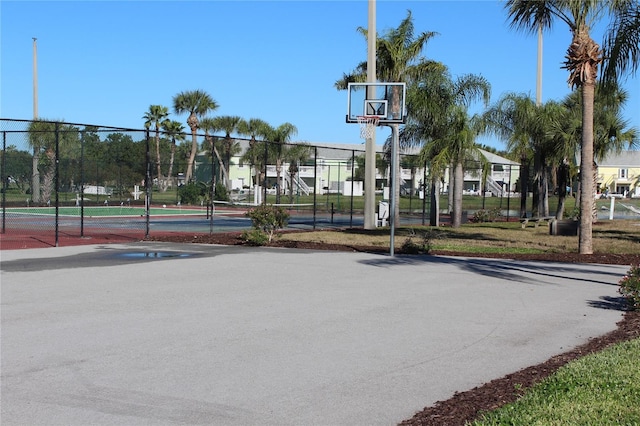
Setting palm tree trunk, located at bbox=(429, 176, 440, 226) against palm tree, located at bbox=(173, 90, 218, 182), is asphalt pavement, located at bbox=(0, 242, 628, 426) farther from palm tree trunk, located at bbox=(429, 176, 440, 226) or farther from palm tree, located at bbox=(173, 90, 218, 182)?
palm tree, located at bbox=(173, 90, 218, 182)

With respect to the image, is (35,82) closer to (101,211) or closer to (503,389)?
(101,211)

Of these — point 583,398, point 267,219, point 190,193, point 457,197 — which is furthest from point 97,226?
point 583,398

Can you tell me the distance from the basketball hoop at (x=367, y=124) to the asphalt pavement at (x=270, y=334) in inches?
245

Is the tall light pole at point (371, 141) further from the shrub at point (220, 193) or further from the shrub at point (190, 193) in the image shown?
the shrub at point (190, 193)

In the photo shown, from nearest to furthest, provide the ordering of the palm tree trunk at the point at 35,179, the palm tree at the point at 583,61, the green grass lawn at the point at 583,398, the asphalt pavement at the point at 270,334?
1. the green grass lawn at the point at 583,398
2. the asphalt pavement at the point at 270,334
3. the palm tree at the point at 583,61
4. the palm tree trunk at the point at 35,179

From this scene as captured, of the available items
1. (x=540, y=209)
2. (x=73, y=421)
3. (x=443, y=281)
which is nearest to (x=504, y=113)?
(x=540, y=209)

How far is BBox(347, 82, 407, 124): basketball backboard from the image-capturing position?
19.7 meters

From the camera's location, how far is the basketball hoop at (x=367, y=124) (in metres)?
20.3

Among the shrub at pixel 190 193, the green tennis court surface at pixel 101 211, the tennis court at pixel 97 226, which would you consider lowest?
the tennis court at pixel 97 226

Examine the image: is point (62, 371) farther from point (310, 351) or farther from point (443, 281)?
point (443, 281)

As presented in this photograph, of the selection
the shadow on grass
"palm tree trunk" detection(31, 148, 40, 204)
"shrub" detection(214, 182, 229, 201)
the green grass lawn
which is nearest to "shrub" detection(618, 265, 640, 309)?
the green grass lawn

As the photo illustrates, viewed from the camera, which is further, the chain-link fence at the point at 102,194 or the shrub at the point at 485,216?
the shrub at the point at 485,216

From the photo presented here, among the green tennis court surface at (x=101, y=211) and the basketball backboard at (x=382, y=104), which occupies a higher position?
the basketball backboard at (x=382, y=104)

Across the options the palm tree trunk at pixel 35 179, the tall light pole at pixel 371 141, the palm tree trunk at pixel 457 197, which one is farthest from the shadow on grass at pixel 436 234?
the palm tree trunk at pixel 35 179
